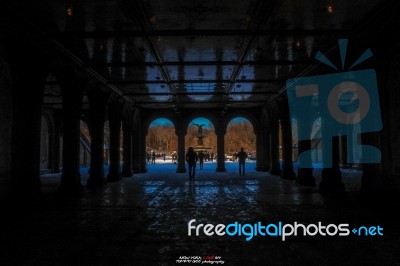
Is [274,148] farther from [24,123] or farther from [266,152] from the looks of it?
[24,123]

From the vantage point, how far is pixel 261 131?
83.9 ft

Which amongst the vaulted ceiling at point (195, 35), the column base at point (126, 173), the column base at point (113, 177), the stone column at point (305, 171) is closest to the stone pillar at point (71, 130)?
the vaulted ceiling at point (195, 35)

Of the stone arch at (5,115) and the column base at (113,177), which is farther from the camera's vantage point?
the column base at (113,177)

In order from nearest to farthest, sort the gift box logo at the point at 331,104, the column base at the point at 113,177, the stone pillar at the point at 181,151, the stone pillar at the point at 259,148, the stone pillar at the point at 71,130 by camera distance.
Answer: the gift box logo at the point at 331,104, the stone pillar at the point at 71,130, the column base at the point at 113,177, the stone pillar at the point at 181,151, the stone pillar at the point at 259,148

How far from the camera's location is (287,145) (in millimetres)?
19031

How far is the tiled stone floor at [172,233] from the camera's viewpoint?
16.4ft

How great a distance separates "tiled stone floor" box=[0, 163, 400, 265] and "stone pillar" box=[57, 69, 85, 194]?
1.77 meters

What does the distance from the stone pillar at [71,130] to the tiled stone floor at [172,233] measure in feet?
5.81

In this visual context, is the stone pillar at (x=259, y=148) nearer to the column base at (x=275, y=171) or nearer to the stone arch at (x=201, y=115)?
the stone arch at (x=201, y=115)

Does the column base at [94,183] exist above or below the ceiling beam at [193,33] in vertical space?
below

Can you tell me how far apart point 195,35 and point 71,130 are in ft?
20.9

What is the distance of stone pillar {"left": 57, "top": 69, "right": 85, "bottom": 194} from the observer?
42.2 ft

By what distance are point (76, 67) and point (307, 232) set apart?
9486mm

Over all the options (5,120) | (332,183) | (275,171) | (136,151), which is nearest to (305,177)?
(332,183)
